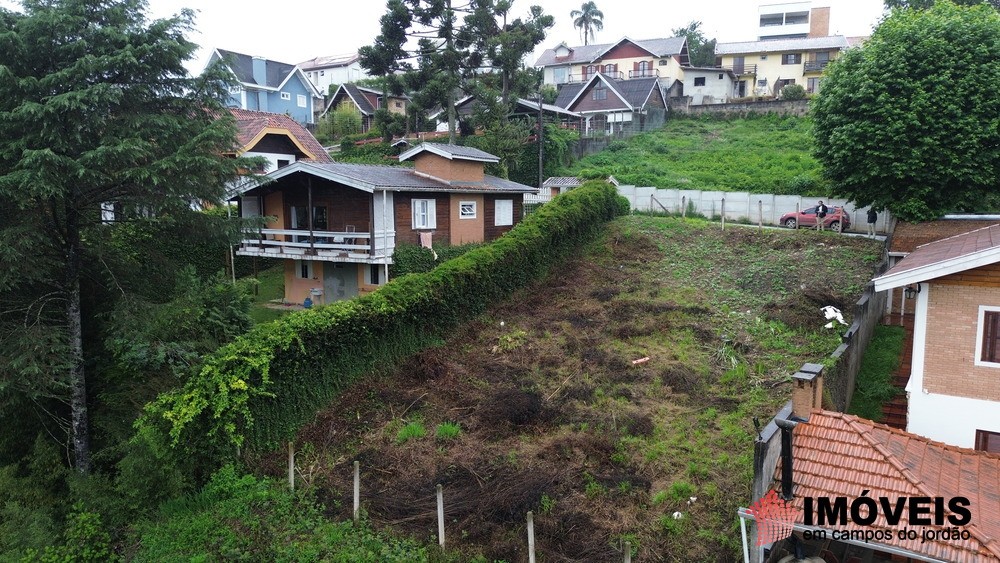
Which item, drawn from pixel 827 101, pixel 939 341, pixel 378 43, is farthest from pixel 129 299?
pixel 378 43

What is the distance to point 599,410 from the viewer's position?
1389 centimetres

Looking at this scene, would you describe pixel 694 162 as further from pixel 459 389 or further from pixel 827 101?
pixel 459 389

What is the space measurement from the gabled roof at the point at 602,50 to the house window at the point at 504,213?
1505 inches

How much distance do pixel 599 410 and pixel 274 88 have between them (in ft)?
154

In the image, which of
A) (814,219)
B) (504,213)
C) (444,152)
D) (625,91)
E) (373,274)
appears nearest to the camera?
(373,274)

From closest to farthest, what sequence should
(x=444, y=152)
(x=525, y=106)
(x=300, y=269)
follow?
(x=300, y=269) < (x=444, y=152) < (x=525, y=106)

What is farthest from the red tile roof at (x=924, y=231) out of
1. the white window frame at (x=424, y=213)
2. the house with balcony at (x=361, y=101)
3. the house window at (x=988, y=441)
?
the house with balcony at (x=361, y=101)

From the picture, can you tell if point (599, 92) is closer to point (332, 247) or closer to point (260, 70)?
point (260, 70)

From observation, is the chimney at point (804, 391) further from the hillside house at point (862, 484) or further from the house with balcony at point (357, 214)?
the house with balcony at point (357, 214)

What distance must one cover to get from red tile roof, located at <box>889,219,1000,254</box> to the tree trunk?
74.5 ft

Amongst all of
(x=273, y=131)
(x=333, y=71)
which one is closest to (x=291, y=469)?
(x=273, y=131)

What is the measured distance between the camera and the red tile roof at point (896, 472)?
7.47m

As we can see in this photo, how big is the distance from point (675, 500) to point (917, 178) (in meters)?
15.2

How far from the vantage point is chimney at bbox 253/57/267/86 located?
165 feet
